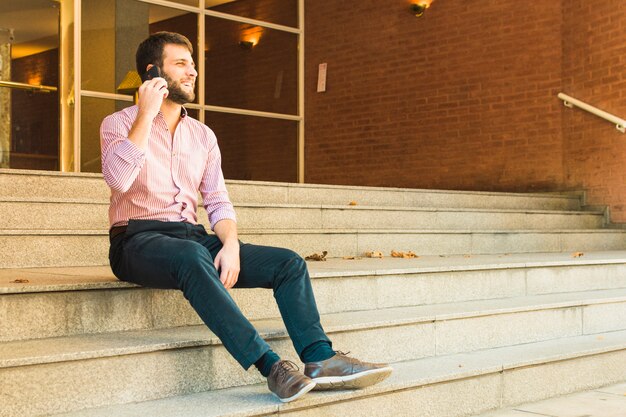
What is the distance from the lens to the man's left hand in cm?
336

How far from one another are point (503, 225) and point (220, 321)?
192 inches

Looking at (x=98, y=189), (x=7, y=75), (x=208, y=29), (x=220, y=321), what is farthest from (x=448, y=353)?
(x=208, y=29)

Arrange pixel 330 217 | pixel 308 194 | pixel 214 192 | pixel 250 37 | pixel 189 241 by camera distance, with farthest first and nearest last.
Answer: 1. pixel 250 37
2. pixel 308 194
3. pixel 330 217
4. pixel 214 192
5. pixel 189 241

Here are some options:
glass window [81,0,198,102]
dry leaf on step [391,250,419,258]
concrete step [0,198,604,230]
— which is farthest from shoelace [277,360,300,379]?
glass window [81,0,198,102]

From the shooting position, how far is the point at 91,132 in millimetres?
8938

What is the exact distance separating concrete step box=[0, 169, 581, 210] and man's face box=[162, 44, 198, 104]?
162 cm

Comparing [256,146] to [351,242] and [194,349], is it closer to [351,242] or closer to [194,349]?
[351,242]

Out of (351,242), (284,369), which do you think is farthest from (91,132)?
(284,369)

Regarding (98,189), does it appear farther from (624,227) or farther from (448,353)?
(624,227)

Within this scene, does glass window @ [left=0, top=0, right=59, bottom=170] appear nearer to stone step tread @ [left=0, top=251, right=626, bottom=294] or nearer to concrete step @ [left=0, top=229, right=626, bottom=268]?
concrete step @ [left=0, top=229, right=626, bottom=268]

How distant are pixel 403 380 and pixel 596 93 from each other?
19.5 feet

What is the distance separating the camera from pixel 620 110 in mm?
8523

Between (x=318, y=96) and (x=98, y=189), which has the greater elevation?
(x=318, y=96)

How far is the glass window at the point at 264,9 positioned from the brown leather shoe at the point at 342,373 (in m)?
7.70
